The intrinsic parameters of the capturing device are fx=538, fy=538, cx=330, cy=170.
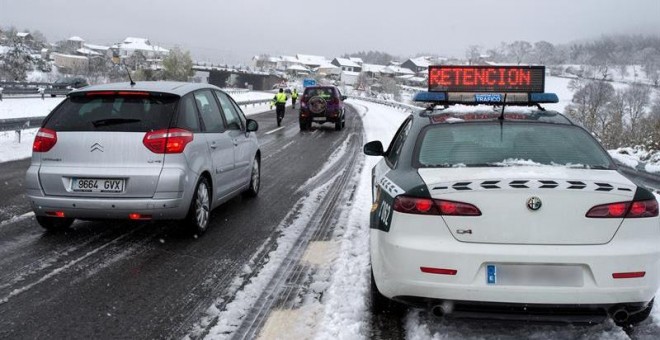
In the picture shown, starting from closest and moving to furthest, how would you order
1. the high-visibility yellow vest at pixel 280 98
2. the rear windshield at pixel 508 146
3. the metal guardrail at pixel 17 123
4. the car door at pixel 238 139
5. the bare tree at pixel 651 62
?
the rear windshield at pixel 508 146
the car door at pixel 238 139
the metal guardrail at pixel 17 123
the high-visibility yellow vest at pixel 280 98
the bare tree at pixel 651 62

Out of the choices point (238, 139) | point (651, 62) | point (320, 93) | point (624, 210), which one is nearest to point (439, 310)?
point (624, 210)

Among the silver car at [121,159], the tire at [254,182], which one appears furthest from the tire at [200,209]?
the tire at [254,182]

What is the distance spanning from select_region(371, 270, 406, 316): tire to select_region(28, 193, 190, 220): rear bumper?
94.3 inches

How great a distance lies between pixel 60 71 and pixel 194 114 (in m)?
115

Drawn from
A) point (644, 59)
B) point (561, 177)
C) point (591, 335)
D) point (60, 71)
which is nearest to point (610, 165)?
point (561, 177)

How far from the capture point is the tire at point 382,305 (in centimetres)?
373

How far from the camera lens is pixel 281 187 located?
8.85 m

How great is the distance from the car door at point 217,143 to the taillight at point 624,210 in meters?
4.10

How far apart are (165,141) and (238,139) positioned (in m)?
1.84

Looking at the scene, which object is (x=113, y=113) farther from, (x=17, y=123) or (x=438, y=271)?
(x=17, y=123)

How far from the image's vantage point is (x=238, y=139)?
23.1 ft

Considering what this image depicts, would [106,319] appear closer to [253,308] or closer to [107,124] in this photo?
[253,308]

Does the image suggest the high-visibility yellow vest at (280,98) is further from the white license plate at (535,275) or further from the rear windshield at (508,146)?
the white license plate at (535,275)

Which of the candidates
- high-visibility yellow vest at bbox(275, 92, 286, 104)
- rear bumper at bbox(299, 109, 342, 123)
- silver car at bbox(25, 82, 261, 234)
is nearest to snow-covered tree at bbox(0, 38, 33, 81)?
high-visibility yellow vest at bbox(275, 92, 286, 104)
